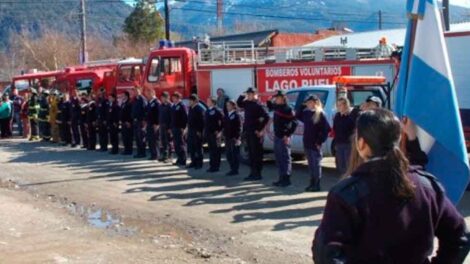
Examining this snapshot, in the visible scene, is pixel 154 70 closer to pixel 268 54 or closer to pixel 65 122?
pixel 268 54

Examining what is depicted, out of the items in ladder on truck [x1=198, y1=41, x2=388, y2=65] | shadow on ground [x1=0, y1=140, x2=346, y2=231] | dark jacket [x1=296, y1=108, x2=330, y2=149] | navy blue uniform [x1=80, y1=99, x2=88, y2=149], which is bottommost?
shadow on ground [x1=0, y1=140, x2=346, y2=231]

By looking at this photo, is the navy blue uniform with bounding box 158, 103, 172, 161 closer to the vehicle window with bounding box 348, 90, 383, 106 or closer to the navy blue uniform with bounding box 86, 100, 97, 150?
the navy blue uniform with bounding box 86, 100, 97, 150

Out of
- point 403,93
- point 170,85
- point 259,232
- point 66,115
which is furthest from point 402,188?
point 66,115

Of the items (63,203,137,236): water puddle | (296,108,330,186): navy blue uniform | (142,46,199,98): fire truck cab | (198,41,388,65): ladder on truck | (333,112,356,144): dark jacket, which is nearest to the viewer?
(63,203,137,236): water puddle

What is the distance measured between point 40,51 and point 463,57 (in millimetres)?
63114

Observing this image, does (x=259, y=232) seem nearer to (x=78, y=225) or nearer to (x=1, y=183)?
(x=78, y=225)

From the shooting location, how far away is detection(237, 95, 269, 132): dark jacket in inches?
501

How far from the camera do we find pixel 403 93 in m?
4.84

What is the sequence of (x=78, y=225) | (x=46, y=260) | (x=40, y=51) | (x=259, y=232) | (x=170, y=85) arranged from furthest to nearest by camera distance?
(x=40, y=51) → (x=170, y=85) → (x=78, y=225) → (x=259, y=232) → (x=46, y=260)

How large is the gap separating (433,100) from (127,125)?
13.9m

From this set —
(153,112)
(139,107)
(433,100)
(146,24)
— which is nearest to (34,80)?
(139,107)

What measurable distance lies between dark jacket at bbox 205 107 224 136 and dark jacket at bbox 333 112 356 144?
362cm

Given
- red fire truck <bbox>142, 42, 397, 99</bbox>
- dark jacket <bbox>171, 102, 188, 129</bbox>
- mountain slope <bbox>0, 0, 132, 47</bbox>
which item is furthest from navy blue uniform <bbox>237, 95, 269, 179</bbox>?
mountain slope <bbox>0, 0, 132, 47</bbox>

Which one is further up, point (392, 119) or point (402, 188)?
point (392, 119)
